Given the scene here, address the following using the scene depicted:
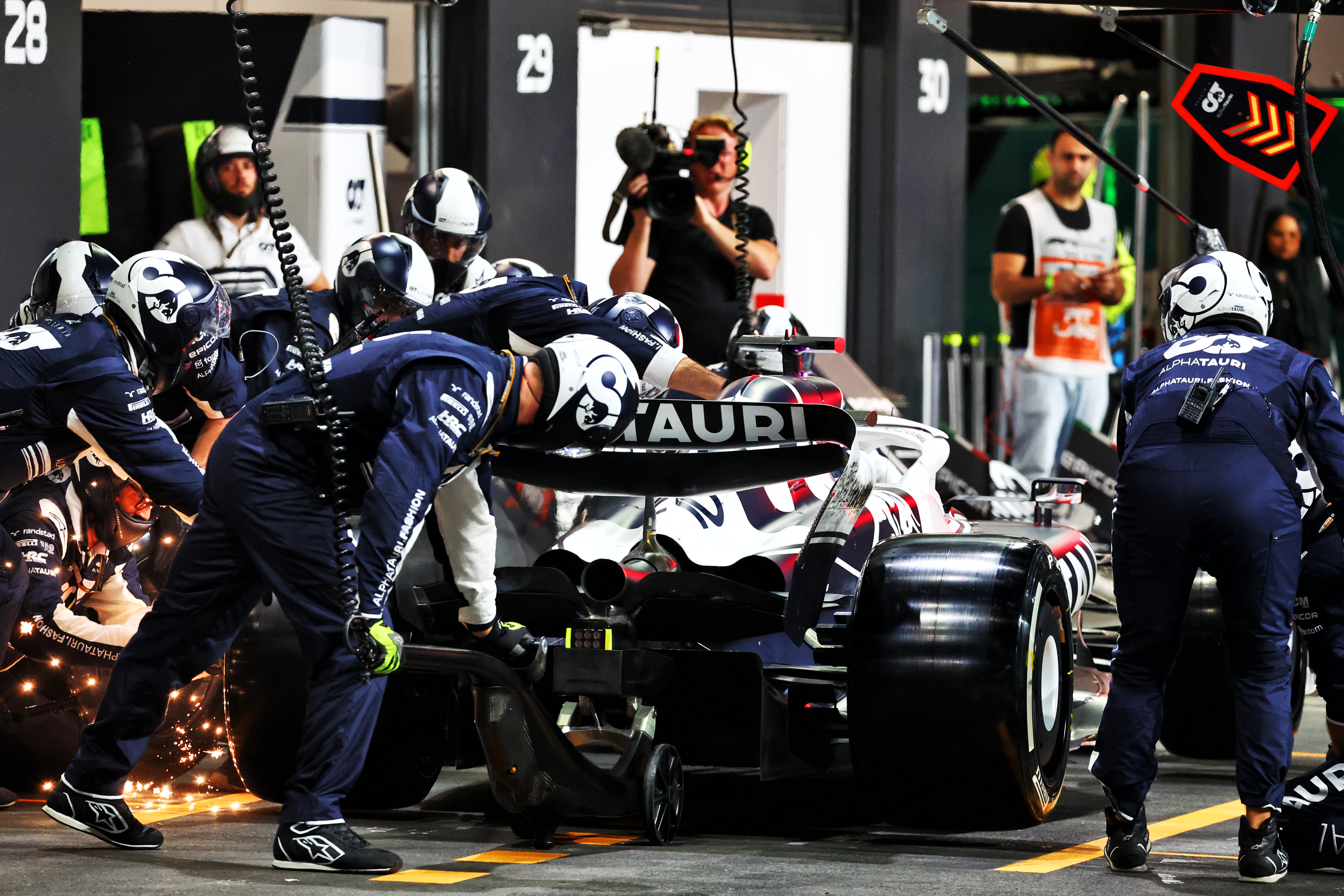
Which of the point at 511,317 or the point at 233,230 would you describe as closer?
the point at 511,317

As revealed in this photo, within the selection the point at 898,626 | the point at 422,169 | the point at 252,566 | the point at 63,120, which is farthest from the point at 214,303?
the point at 422,169

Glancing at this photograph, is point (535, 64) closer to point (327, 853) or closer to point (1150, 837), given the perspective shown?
point (1150, 837)

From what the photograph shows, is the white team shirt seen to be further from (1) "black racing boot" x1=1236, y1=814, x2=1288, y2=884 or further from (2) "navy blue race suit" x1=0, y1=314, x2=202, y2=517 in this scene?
(1) "black racing boot" x1=1236, y1=814, x2=1288, y2=884

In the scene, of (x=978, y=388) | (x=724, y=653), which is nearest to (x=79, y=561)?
(x=724, y=653)

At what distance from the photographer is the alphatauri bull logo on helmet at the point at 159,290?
23.0 ft

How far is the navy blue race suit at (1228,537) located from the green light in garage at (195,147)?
6.28m

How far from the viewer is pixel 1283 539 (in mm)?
5957

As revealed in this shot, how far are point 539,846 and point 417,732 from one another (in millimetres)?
803

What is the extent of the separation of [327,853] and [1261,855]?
102 inches

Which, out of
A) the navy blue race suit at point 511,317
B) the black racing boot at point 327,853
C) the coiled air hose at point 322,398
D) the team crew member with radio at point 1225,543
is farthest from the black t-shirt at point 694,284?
the black racing boot at point 327,853

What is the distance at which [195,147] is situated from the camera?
436 inches

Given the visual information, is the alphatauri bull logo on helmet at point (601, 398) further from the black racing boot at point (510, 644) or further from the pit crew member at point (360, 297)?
the pit crew member at point (360, 297)

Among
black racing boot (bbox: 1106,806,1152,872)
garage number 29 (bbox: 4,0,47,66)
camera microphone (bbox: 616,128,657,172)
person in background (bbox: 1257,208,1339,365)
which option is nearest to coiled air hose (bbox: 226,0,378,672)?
black racing boot (bbox: 1106,806,1152,872)

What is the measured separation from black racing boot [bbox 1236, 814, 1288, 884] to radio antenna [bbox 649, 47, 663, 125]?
18.1ft
